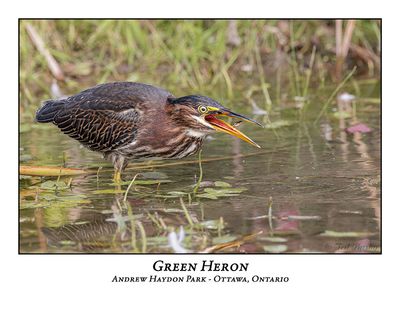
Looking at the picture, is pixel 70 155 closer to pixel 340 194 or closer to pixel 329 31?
pixel 340 194

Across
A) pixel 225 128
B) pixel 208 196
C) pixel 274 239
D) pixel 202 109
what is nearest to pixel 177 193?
pixel 208 196

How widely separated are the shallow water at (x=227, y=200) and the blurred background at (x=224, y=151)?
15mm

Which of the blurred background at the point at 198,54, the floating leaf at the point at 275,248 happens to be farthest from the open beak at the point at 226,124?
the blurred background at the point at 198,54

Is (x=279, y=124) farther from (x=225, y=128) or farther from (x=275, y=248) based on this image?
(x=275, y=248)

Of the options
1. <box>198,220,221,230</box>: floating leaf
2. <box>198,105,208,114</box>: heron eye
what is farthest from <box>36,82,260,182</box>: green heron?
<box>198,220,221,230</box>: floating leaf

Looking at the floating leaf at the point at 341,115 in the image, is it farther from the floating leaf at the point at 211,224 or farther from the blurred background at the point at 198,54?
the floating leaf at the point at 211,224

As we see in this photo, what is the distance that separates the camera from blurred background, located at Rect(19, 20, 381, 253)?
655cm

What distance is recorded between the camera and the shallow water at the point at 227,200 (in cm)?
637

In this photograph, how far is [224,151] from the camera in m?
9.52

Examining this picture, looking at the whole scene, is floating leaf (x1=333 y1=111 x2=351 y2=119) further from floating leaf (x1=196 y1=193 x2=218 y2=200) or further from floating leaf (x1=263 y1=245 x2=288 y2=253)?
floating leaf (x1=263 y1=245 x2=288 y2=253)

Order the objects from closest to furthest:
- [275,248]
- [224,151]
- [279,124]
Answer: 1. [275,248]
2. [224,151]
3. [279,124]

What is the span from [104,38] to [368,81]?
4.39 m

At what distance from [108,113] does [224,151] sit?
5.04 feet

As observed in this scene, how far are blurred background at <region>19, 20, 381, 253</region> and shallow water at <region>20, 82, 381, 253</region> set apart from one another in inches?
0.6
